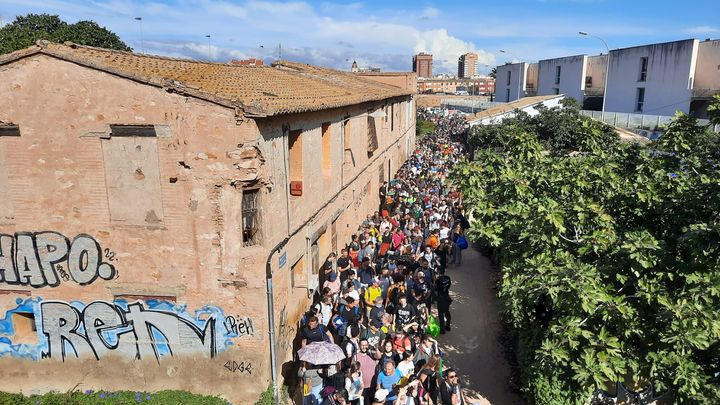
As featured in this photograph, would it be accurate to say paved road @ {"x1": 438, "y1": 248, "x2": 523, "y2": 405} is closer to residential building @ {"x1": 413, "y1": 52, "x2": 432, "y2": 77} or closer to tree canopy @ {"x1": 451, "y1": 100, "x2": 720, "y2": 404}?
tree canopy @ {"x1": 451, "y1": 100, "x2": 720, "y2": 404}

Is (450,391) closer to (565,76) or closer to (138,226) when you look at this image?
(138,226)

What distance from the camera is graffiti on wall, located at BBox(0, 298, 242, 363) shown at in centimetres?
926

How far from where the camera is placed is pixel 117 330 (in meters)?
9.47

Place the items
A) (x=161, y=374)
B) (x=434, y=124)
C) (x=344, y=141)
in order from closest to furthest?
(x=161, y=374)
(x=344, y=141)
(x=434, y=124)

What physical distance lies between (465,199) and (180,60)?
775cm

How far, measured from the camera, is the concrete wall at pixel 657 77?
1462 inches

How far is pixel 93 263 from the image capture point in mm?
9289

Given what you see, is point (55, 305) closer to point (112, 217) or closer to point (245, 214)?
point (112, 217)

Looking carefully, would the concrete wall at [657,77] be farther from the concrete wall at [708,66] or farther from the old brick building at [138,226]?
the old brick building at [138,226]

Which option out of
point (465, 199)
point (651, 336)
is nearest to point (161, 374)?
point (465, 199)

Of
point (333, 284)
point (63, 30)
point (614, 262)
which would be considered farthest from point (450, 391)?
point (63, 30)

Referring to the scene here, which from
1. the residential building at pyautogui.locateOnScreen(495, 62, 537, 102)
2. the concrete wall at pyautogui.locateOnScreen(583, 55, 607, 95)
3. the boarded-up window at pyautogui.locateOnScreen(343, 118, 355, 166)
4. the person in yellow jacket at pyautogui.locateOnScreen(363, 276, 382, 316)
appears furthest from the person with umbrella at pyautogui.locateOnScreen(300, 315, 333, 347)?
the residential building at pyautogui.locateOnScreen(495, 62, 537, 102)

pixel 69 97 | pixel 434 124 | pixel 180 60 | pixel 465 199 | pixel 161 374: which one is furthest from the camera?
pixel 434 124

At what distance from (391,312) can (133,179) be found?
19.6 ft
